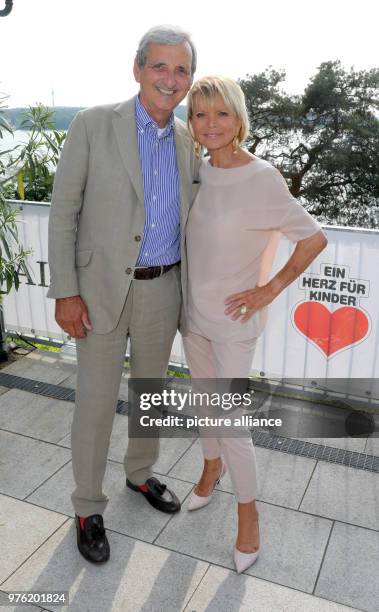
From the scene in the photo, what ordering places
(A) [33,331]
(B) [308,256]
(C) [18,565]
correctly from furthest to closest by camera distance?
(A) [33,331] → (C) [18,565] → (B) [308,256]

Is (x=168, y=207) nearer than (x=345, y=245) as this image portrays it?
Yes

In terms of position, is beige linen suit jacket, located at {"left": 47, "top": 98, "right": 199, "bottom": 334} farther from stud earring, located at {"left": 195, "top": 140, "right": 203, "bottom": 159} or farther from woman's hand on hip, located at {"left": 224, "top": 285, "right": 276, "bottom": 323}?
woman's hand on hip, located at {"left": 224, "top": 285, "right": 276, "bottom": 323}

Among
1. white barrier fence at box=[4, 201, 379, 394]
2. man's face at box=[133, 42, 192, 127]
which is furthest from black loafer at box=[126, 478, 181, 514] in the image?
man's face at box=[133, 42, 192, 127]

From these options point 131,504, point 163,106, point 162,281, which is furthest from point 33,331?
point 163,106

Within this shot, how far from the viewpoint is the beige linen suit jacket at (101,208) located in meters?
1.96

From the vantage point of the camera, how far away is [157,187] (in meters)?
2.05

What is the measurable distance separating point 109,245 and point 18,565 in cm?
133

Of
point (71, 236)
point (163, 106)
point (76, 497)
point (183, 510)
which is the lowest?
point (183, 510)

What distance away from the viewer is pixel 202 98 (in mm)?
1913

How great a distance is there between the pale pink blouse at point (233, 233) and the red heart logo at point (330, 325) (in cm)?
125

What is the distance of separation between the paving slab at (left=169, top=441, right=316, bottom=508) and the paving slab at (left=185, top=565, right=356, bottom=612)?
54 cm

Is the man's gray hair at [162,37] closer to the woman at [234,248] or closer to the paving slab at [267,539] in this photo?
the woman at [234,248]

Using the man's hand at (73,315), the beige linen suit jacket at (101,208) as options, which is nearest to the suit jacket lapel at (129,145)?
the beige linen suit jacket at (101,208)

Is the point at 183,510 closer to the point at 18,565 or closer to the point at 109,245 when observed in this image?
the point at 18,565
